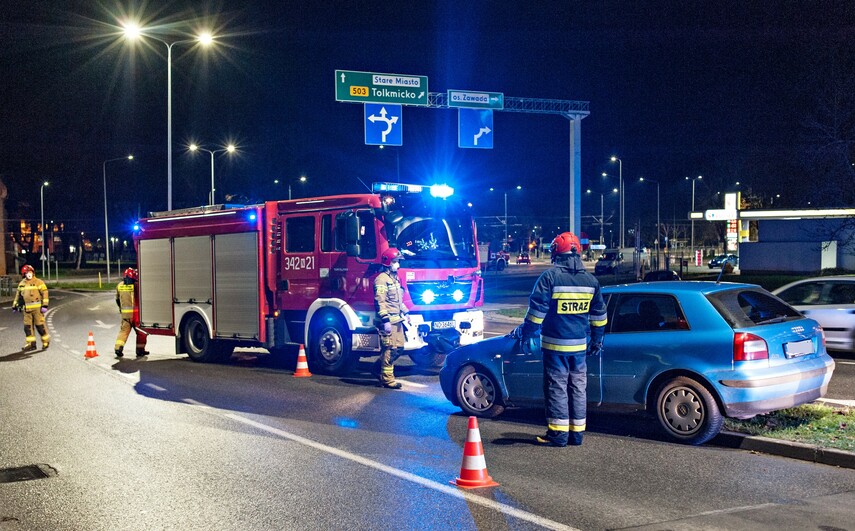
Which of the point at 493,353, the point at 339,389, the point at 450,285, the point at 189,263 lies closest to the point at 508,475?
the point at 493,353

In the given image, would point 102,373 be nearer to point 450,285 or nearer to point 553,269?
point 450,285

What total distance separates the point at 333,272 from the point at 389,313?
1.76 meters

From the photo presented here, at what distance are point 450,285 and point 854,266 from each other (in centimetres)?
3442

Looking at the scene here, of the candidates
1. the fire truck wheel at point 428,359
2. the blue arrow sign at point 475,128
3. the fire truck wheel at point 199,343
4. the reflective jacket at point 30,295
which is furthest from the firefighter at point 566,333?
the blue arrow sign at point 475,128

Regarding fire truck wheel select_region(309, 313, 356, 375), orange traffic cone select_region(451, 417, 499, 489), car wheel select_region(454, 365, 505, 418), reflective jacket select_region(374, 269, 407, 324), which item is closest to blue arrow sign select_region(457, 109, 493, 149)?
fire truck wheel select_region(309, 313, 356, 375)

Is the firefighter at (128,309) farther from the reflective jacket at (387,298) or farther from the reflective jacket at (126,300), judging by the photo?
the reflective jacket at (387,298)

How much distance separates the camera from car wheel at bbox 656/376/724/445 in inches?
297

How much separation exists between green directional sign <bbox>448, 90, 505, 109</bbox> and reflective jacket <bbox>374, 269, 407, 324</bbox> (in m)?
14.5

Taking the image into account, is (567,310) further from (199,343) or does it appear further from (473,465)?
(199,343)

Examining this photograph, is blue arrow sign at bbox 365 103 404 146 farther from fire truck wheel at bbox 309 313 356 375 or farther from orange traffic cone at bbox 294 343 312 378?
orange traffic cone at bbox 294 343 312 378

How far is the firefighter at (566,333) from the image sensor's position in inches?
302

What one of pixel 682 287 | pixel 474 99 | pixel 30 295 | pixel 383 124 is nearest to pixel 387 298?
pixel 682 287

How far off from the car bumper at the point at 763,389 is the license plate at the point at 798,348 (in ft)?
0.31

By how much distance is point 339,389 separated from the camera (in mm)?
11656
